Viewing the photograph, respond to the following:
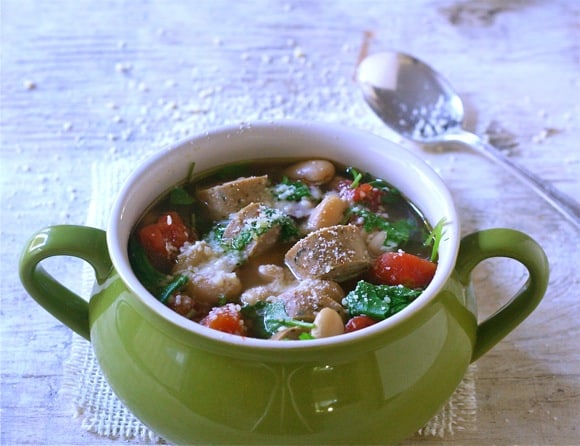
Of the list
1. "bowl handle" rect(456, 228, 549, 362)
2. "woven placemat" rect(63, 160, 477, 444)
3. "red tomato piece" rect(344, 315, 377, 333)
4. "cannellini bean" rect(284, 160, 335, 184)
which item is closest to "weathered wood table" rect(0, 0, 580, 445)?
"woven placemat" rect(63, 160, 477, 444)

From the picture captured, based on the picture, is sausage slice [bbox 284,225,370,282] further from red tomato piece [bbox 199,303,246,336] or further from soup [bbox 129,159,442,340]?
red tomato piece [bbox 199,303,246,336]

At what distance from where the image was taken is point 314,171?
122 centimetres

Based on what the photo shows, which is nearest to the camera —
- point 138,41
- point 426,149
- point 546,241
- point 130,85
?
point 546,241

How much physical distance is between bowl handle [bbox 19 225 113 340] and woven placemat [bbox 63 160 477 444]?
113 millimetres

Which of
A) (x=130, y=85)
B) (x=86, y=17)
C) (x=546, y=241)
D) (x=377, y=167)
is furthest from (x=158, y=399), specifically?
(x=86, y=17)

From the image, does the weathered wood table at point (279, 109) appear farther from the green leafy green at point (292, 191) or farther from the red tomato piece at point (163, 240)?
the green leafy green at point (292, 191)

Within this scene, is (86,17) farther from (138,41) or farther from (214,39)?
(214,39)

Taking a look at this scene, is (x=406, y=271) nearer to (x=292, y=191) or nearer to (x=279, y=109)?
(x=292, y=191)

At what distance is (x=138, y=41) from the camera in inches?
78.2

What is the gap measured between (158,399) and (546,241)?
850 mm

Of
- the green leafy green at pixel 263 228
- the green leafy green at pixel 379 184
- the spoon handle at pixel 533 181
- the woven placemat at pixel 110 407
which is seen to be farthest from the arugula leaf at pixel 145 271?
the spoon handle at pixel 533 181

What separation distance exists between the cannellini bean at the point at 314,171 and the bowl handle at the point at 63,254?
13.2 inches

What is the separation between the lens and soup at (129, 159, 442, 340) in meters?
1.00

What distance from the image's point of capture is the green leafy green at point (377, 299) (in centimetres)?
99
